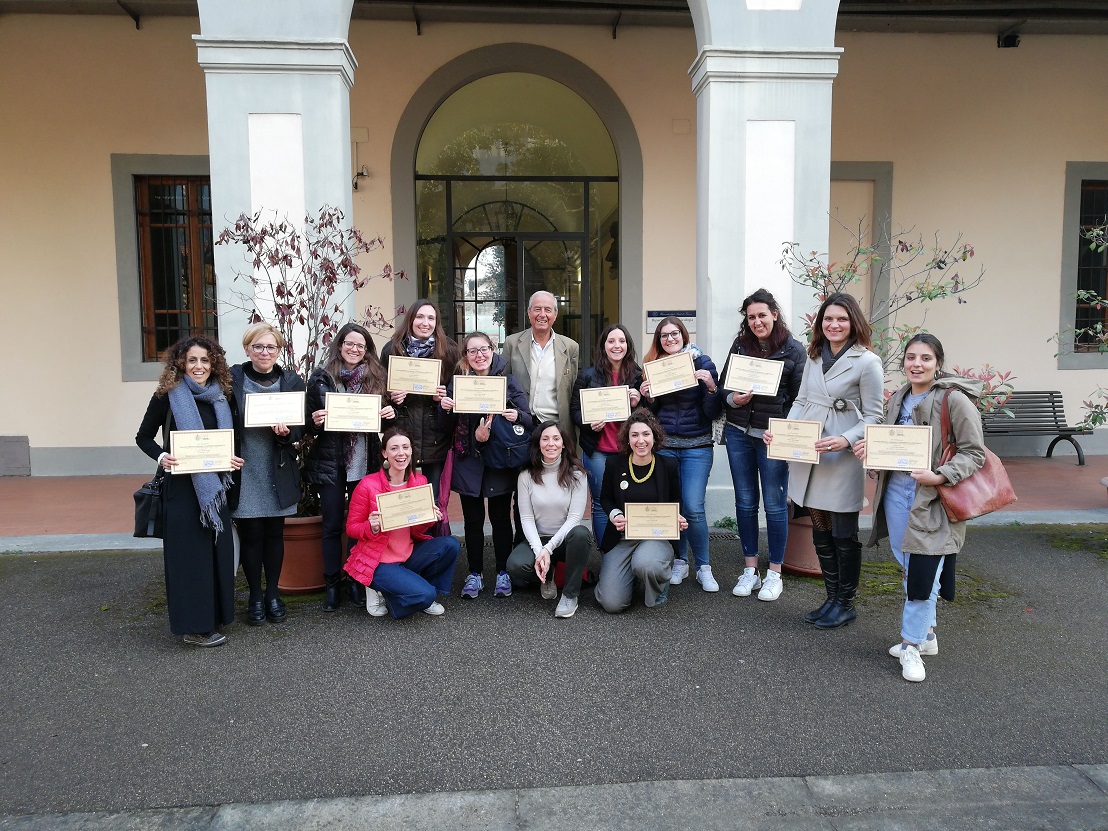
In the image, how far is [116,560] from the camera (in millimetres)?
5641

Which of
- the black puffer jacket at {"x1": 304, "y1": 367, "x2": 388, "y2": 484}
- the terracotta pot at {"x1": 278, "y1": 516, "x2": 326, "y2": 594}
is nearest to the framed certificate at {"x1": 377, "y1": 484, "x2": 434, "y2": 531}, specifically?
the black puffer jacket at {"x1": 304, "y1": 367, "x2": 388, "y2": 484}

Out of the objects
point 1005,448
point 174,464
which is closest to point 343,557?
point 174,464

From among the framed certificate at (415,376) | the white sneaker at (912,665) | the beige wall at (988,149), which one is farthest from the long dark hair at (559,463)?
the beige wall at (988,149)

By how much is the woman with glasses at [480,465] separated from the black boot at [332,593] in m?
0.81

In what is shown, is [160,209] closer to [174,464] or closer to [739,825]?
[174,464]

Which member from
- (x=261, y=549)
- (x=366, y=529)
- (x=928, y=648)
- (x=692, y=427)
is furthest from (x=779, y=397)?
(x=261, y=549)

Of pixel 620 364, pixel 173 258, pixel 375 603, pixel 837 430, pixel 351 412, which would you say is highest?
pixel 173 258

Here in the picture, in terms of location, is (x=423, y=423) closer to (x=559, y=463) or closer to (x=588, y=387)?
(x=559, y=463)

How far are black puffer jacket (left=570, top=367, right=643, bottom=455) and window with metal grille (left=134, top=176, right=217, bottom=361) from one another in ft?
18.9

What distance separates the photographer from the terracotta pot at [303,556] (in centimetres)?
476

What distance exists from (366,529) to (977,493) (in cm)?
333

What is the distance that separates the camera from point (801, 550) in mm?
5082

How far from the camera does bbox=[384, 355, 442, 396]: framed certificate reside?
4.52 m

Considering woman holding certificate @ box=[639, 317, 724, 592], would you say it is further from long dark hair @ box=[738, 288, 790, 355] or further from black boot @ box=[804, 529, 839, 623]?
black boot @ box=[804, 529, 839, 623]
